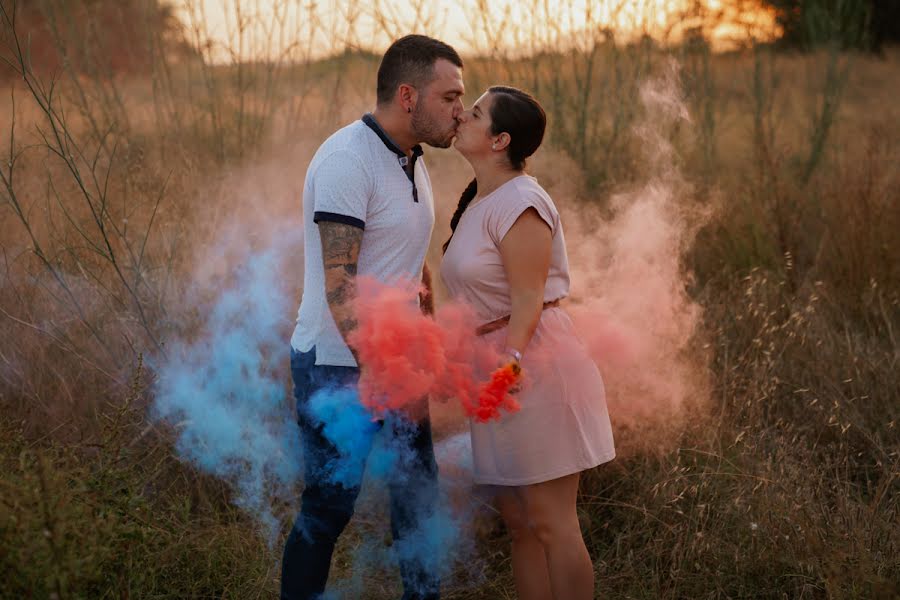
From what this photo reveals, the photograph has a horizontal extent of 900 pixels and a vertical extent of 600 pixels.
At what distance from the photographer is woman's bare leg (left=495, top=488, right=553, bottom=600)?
9.75 feet

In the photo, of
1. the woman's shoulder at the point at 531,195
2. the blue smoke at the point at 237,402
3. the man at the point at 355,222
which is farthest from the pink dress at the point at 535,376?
the blue smoke at the point at 237,402

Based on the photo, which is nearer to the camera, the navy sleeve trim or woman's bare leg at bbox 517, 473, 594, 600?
the navy sleeve trim

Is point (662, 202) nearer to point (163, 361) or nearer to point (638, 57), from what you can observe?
point (638, 57)

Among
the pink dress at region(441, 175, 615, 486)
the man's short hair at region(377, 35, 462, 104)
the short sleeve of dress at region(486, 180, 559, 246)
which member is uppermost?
the man's short hair at region(377, 35, 462, 104)

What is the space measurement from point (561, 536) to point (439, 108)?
60.4 inches

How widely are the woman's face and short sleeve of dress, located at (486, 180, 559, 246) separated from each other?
0.68 ft

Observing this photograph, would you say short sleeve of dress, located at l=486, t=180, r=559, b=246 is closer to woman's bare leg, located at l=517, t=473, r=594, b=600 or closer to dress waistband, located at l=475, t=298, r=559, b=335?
dress waistband, located at l=475, t=298, r=559, b=335

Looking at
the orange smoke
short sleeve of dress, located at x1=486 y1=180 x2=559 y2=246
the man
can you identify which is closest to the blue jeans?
the man

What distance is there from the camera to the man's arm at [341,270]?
2.66 meters

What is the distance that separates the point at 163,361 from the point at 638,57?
440 centimetres

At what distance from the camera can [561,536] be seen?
281cm

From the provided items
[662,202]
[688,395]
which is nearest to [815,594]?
[688,395]

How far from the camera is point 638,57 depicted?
648cm

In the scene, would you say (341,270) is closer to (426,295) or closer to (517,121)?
(426,295)
